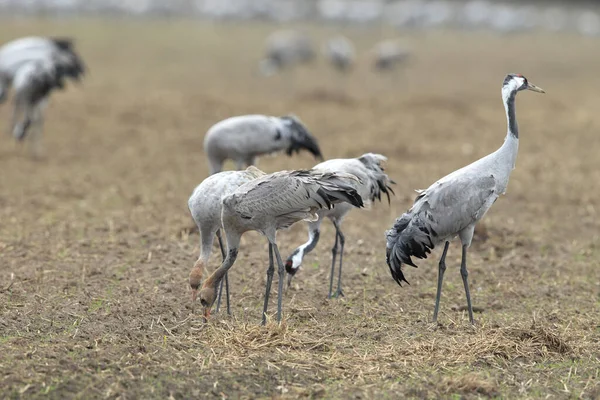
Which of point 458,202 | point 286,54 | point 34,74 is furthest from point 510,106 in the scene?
point 286,54

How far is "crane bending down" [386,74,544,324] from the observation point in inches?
231

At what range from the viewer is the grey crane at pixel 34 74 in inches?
464

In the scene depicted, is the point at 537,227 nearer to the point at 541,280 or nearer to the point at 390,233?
the point at 541,280

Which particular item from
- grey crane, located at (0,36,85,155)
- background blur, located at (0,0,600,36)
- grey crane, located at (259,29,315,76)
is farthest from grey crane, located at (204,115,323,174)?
background blur, located at (0,0,600,36)

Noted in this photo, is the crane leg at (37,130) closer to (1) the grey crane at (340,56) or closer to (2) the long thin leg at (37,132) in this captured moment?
(2) the long thin leg at (37,132)

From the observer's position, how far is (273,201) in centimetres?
580

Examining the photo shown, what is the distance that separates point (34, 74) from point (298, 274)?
6.28m

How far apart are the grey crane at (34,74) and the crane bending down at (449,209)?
7233mm

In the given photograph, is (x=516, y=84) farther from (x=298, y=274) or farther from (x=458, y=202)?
(x=298, y=274)

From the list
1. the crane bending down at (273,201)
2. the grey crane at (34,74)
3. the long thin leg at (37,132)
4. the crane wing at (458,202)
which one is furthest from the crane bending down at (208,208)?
the long thin leg at (37,132)

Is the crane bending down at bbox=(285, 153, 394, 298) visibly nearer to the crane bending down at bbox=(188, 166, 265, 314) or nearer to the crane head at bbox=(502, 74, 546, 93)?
A: the crane bending down at bbox=(188, 166, 265, 314)

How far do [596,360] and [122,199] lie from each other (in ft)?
18.7

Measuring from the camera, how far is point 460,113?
51.0ft

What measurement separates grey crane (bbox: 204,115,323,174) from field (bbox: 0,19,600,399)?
2.48 feet
